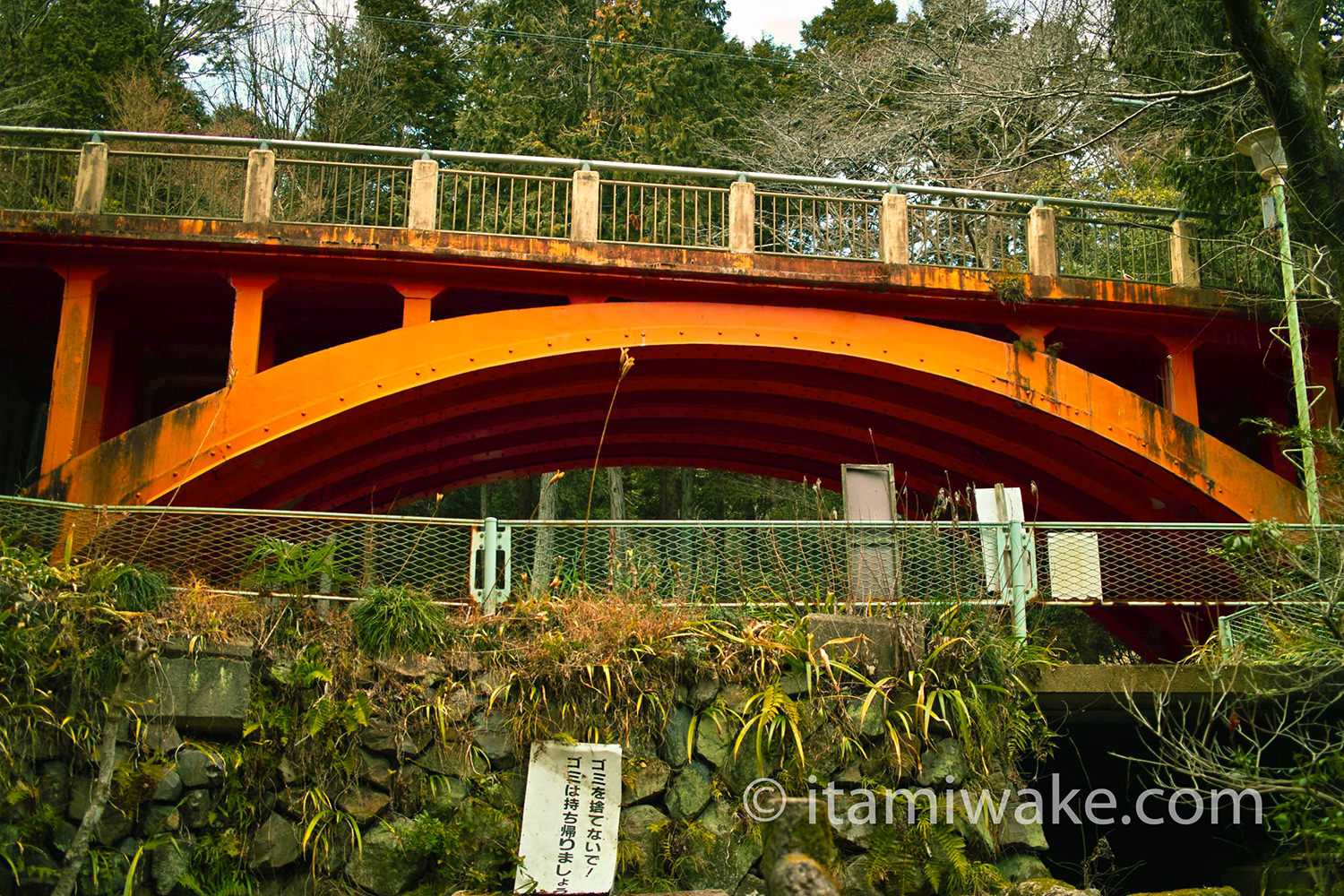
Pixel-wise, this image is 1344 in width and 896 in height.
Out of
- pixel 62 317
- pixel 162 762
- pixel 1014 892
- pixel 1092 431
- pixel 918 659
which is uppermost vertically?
pixel 62 317

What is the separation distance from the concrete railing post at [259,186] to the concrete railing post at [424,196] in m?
1.31

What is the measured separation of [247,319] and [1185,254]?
954 centimetres

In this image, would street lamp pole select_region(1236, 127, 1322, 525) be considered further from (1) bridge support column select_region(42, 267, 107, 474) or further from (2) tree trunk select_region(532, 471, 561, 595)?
(1) bridge support column select_region(42, 267, 107, 474)

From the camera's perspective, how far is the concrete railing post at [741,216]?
1211 centimetres

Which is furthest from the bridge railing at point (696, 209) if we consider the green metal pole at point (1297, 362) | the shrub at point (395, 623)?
the shrub at point (395, 623)

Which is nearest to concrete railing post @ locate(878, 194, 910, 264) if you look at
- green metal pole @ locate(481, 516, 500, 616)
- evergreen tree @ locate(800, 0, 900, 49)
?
green metal pole @ locate(481, 516, 500, 616)

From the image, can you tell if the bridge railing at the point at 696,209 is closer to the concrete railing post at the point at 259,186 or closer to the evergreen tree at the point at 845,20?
the concrete railing post at the point at 259,186

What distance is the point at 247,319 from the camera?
11.5 meters

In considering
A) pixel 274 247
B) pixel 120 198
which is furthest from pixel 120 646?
pixel 120 198

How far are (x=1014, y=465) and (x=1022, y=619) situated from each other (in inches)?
250

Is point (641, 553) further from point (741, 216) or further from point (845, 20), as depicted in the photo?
point (845, 20)

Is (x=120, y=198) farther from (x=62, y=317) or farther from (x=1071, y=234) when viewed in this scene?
(x=1071, y=234)

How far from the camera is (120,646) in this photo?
739cm

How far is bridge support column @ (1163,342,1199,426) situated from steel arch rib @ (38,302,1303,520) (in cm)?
42
